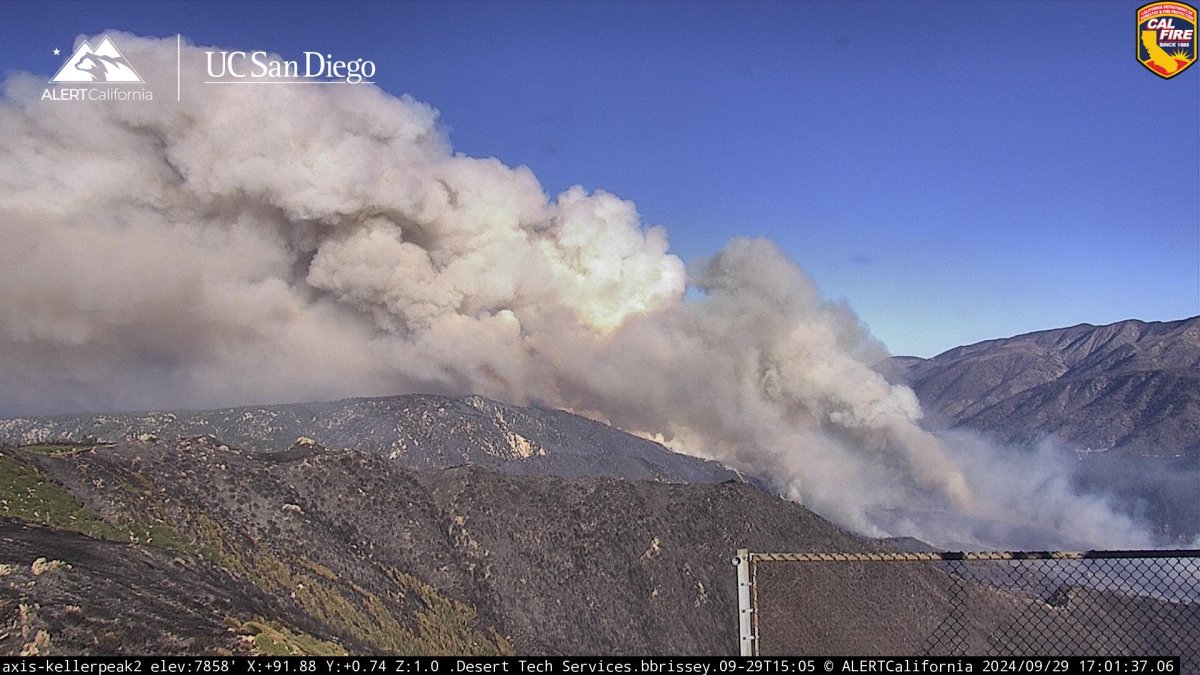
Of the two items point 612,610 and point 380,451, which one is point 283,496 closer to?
point 612,610

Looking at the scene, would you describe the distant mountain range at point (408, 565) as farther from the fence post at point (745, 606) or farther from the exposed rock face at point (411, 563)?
the fence post at point (745, 606)

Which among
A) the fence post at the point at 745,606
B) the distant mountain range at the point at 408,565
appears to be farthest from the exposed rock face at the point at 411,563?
the fence post at the point at 745,606

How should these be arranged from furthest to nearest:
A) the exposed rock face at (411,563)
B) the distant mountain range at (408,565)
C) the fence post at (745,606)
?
the exposed rock face at (411,563)
the distant mountain range at (408,565)
the fence post at (745,606)

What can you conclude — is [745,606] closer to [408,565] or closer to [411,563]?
[408,565]

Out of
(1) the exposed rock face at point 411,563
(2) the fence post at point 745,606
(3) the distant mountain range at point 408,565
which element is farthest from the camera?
(1) the exposed rock face at point 411,563

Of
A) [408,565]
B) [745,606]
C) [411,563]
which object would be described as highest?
[745,606]

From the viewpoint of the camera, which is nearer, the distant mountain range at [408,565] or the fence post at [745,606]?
the fence post at [745,606]

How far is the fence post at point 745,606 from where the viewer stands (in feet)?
27.6

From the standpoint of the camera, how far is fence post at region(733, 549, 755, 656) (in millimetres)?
8414

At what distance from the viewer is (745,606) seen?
8508 millimetres

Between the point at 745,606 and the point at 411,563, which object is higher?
the point at 745,606

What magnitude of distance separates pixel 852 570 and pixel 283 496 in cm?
5163

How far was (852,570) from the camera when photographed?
7525cm

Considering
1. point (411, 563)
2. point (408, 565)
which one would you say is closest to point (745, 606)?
point (408, 565)
